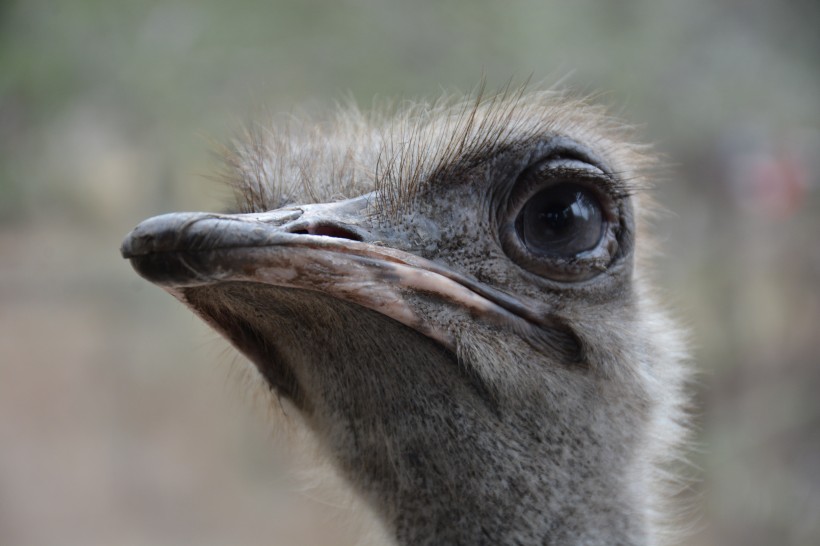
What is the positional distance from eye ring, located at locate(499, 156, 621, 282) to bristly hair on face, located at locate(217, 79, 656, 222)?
8 cm

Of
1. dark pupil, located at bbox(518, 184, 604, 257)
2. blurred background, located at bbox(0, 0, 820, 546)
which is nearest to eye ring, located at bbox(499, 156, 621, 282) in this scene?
dark pupil, located at bbox(518, 184, 604, 257)

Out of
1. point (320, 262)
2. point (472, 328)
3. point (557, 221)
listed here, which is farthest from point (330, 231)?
point (557, 221)

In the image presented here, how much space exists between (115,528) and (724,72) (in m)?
4.57

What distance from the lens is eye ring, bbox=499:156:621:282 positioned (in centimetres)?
160

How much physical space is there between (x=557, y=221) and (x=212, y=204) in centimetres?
362

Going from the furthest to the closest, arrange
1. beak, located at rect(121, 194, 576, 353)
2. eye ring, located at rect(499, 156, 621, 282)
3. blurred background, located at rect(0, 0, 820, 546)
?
blurred background, located at rect(0, 0, 820, 546) < eye ring, located at rect(499, 156, 621, 282) < beak, located at rect(121, 194, 576, 353)

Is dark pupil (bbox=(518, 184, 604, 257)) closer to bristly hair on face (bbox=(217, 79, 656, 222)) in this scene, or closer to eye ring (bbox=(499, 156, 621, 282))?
eye ring (bbox=(499, 156, 621, 282))

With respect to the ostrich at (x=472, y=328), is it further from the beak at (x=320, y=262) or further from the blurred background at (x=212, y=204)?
the blurred background at (x=212, y=204)

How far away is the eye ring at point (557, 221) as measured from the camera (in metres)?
1.60

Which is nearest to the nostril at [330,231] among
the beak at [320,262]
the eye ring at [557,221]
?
the beak at [320,262]

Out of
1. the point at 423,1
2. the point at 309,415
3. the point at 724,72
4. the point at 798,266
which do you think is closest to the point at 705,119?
the point at 724,72

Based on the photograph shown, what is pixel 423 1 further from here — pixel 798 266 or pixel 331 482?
pixel 331 482

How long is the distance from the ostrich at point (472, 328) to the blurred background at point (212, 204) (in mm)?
3346

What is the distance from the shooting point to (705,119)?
5738 mm
